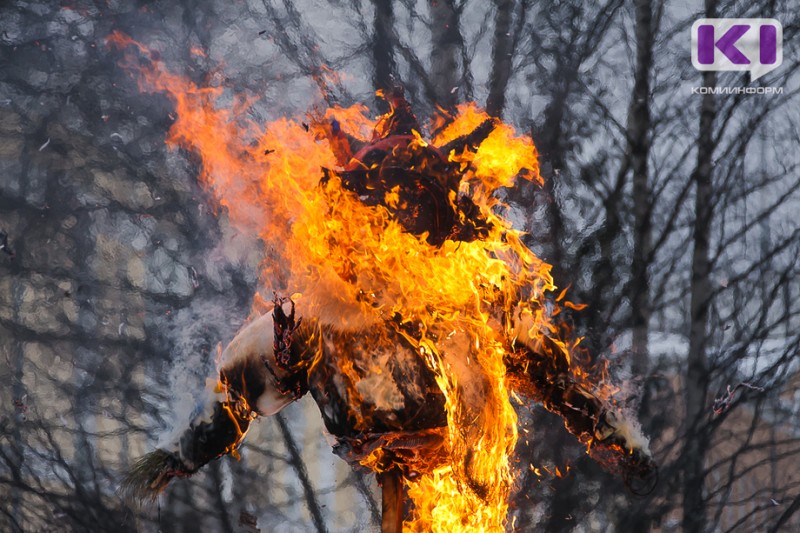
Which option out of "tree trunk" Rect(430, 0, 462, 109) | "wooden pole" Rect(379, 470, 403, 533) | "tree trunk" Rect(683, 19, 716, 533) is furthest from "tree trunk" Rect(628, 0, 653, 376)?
"wooden pole" Rect(379, 470, 403, 533)

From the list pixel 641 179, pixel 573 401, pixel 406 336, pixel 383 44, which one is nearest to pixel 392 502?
pixel 406 336

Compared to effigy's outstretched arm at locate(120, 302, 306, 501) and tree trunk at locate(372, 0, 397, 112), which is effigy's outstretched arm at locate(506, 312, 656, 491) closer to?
effigy's outstretched arm at locate(120, 302, 306, 501)

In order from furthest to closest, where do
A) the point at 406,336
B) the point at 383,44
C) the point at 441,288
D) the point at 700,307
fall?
the point at 700,307 < the point at 383,44 < the point at 441,288 < the point at 406,336

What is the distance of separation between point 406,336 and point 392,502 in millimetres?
842

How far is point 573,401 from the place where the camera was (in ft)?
11.3

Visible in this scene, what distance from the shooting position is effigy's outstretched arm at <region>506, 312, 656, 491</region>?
11.1 ft

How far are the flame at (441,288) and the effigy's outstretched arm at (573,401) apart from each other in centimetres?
6

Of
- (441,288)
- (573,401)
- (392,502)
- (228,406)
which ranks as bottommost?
(392,502)

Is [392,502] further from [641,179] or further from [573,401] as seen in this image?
[641,179]

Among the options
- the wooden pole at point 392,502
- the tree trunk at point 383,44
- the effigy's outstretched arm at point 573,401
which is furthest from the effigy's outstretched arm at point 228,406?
the tree trunk at point 383,44

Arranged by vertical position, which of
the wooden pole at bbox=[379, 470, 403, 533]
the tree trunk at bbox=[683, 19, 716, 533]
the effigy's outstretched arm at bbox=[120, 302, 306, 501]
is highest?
the tree trunk at bbox=[683, 19, 716, 533]

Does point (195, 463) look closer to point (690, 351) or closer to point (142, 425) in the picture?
point (142, 425)

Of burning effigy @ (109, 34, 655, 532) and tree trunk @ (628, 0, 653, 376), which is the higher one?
tree trunk @ (628, 0, 653, 376)

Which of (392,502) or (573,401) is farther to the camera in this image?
(573,401)
